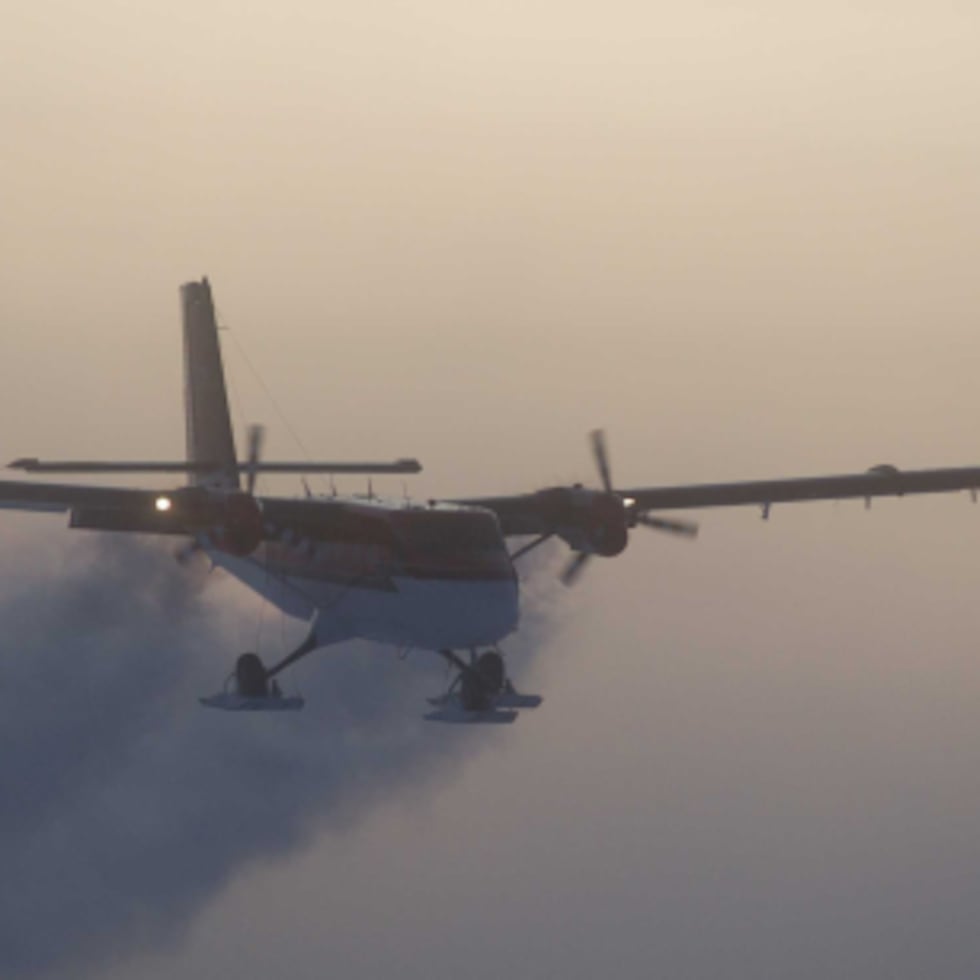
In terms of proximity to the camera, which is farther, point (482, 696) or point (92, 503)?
point (92, 503)

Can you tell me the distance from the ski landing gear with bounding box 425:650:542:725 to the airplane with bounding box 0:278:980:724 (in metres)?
0.04

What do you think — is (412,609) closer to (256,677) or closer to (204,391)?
(256,677)

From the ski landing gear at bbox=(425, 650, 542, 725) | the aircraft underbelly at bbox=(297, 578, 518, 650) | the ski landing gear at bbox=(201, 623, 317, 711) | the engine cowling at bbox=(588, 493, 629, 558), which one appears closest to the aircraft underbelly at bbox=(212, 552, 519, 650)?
the aircraft underbelly at bbox=(297, 578, 518, 650)

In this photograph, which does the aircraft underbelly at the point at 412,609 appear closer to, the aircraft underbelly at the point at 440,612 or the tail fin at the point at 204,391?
the aircraft underbelly at the point at 440,612

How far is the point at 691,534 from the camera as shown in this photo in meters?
64.5

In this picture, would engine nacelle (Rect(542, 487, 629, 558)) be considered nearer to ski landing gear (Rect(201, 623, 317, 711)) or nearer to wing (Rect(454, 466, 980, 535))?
wing (Rect(454, 466, 980, 535))

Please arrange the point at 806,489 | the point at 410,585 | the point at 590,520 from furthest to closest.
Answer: the point at 806,489 → the point at 590,520 → the point at 410,585

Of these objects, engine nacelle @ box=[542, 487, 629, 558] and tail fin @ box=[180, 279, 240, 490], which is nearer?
engine nacelle @ box=[542, 487, 629, 558]

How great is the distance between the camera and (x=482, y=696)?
6022 centimetres

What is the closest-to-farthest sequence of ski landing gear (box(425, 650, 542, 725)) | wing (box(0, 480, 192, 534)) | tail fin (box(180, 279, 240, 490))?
ski landing gear (box(425, 650, 542, 725)) < wing (box(0, 480, 192, 534)) < tail fin (box(180, 279, 240, 490))

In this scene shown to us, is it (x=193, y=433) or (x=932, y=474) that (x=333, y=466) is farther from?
Answer: (x=932, y=474)

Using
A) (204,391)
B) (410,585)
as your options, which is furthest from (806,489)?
(204,391)

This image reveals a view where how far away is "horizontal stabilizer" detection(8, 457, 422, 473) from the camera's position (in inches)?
2435

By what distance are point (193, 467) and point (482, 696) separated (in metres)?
10.1
